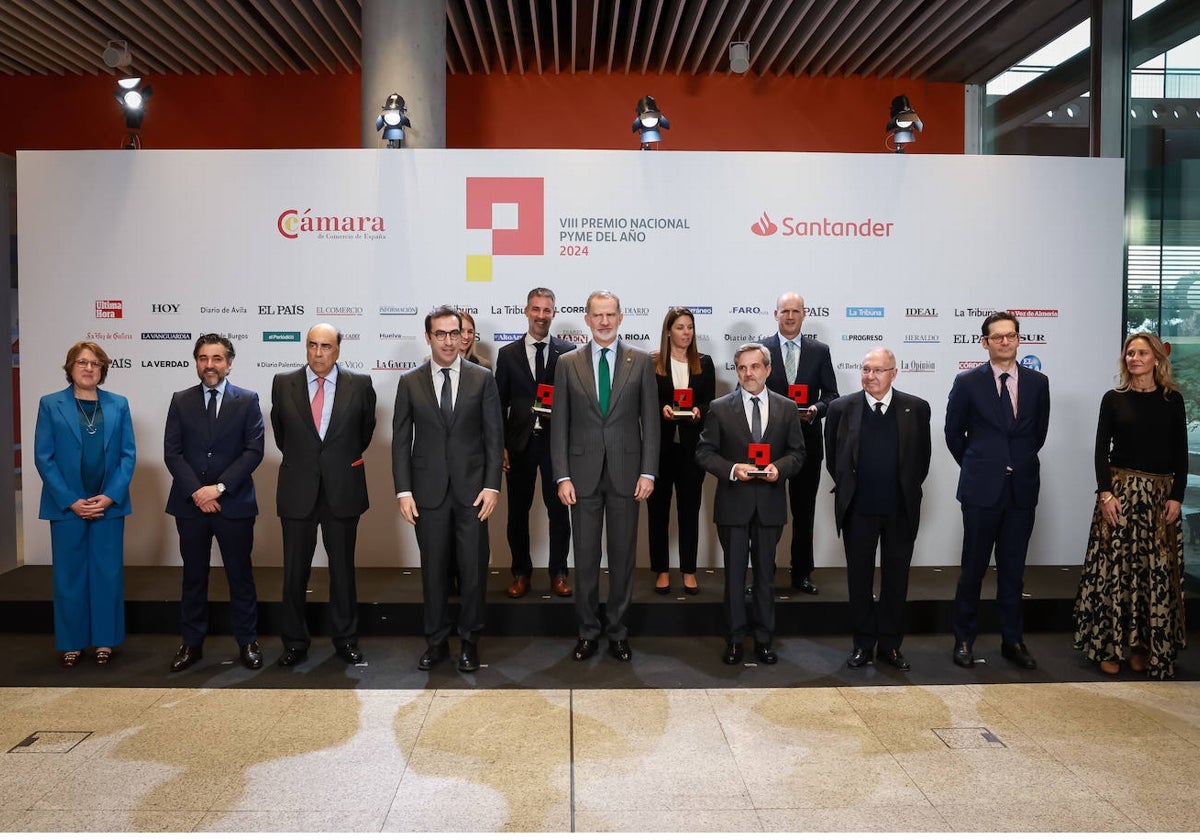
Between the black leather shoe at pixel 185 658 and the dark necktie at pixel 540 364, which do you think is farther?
the dark necktie at pixel 540 364

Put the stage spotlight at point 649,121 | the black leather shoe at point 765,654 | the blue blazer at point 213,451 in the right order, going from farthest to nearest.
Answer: the stage spotlight at point 649,121 → the black leather shoe at point 765,654 → the blue blazer at point 213,451

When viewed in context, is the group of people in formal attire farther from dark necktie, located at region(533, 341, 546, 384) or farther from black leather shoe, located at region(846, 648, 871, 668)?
dark necktie, located at region(533, 341, 546, 384)

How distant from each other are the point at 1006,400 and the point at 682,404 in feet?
5.08

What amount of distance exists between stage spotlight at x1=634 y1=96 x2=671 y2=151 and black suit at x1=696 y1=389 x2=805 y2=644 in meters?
2.20

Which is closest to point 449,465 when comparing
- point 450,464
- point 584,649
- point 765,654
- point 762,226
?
point 450,464

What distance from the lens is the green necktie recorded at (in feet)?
13.9

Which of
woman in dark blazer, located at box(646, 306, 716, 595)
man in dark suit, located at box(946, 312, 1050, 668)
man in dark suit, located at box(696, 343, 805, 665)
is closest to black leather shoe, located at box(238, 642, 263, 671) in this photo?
woman in dark blazer, located at box(646, 306, 716, 595)

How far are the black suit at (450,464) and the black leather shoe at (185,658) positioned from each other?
3.71 feet

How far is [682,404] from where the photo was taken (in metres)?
4.73

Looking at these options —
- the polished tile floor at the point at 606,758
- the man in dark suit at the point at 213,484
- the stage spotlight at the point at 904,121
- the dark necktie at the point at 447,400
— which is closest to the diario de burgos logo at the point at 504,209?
the dark necktie at the point at 447,400

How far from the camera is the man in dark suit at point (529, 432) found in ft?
16.0

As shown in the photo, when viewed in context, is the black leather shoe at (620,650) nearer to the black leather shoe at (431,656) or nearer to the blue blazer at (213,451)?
the black leather shoe at (431,656)

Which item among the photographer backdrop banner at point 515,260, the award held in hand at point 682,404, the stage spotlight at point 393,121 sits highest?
the stage spotlight at point 393,121

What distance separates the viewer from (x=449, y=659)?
14.3ft
